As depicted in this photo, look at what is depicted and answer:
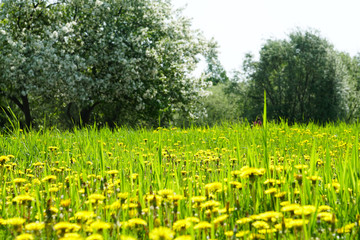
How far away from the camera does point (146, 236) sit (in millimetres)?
1872

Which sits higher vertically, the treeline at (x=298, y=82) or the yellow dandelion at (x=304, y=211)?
the treeline at (x=298, y=82)

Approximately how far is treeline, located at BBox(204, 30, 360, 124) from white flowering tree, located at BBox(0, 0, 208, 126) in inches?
596

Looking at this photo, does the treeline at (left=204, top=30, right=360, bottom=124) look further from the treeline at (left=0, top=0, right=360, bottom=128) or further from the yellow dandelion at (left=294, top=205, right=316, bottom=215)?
the yellow dandelion at (left=294, top=205, right=316, bottom=215)

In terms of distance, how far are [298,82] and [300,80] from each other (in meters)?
0.31

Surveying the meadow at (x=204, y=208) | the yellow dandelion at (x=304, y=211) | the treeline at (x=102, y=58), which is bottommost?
the meadow at (x=204, y=208)

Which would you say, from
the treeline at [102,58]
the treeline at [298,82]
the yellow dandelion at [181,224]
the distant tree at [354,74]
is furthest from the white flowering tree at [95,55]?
the distant tree at [354,74]

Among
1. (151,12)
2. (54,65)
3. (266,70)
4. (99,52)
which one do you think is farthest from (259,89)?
(54,65)

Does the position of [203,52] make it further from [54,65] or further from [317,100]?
[317,100]

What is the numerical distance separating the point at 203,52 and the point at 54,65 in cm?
1156

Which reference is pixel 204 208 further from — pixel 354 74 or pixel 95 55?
pixel 354 74

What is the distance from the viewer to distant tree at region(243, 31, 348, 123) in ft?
104

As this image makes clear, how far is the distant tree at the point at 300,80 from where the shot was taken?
1249 inches

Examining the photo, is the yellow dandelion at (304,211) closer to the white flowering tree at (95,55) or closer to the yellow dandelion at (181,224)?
the yellow dandelion at (181,224)

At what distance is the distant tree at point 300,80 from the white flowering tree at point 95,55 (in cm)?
1813
